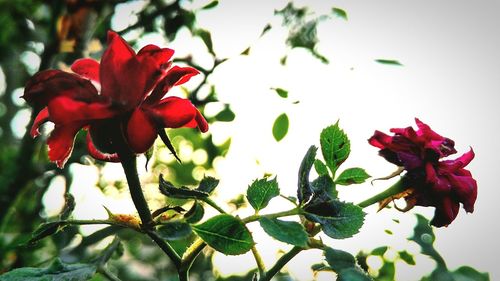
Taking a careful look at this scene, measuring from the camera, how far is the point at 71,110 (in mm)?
464

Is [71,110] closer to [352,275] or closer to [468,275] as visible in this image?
[352,275]

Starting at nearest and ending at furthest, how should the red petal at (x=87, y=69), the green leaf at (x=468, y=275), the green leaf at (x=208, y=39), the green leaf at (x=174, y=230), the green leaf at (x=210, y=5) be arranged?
the green leaf at (x=174, y=230) → the red petal at (x=87, y=69) → the green leaf at (x=468, y=275) → the green leaf at (x=208, y=39) → the green leaf at (x=210, y=5)

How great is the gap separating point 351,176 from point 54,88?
0.40m

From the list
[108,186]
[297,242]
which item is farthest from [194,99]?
[297,242]

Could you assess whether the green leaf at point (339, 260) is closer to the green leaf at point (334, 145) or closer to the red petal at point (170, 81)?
the green leaf at point (334, 145)

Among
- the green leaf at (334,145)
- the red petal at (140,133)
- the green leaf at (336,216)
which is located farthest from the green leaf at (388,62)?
the red petal at (140,133)

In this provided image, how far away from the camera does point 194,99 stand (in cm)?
138

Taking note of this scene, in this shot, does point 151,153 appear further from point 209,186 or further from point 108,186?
point 108,186

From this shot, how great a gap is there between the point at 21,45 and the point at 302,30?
129 centimetres

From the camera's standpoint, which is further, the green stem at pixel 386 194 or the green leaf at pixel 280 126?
the green leaf at pixel 280 126

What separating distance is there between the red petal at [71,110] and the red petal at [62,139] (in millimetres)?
32

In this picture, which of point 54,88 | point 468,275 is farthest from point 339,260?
point 468,275

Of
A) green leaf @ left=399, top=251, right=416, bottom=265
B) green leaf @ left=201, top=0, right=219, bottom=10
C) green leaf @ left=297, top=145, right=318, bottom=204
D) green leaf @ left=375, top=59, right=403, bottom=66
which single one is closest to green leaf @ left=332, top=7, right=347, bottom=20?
green leaf @ left=375, top=59, right=403, bottom=66

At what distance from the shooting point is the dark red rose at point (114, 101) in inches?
19.1
